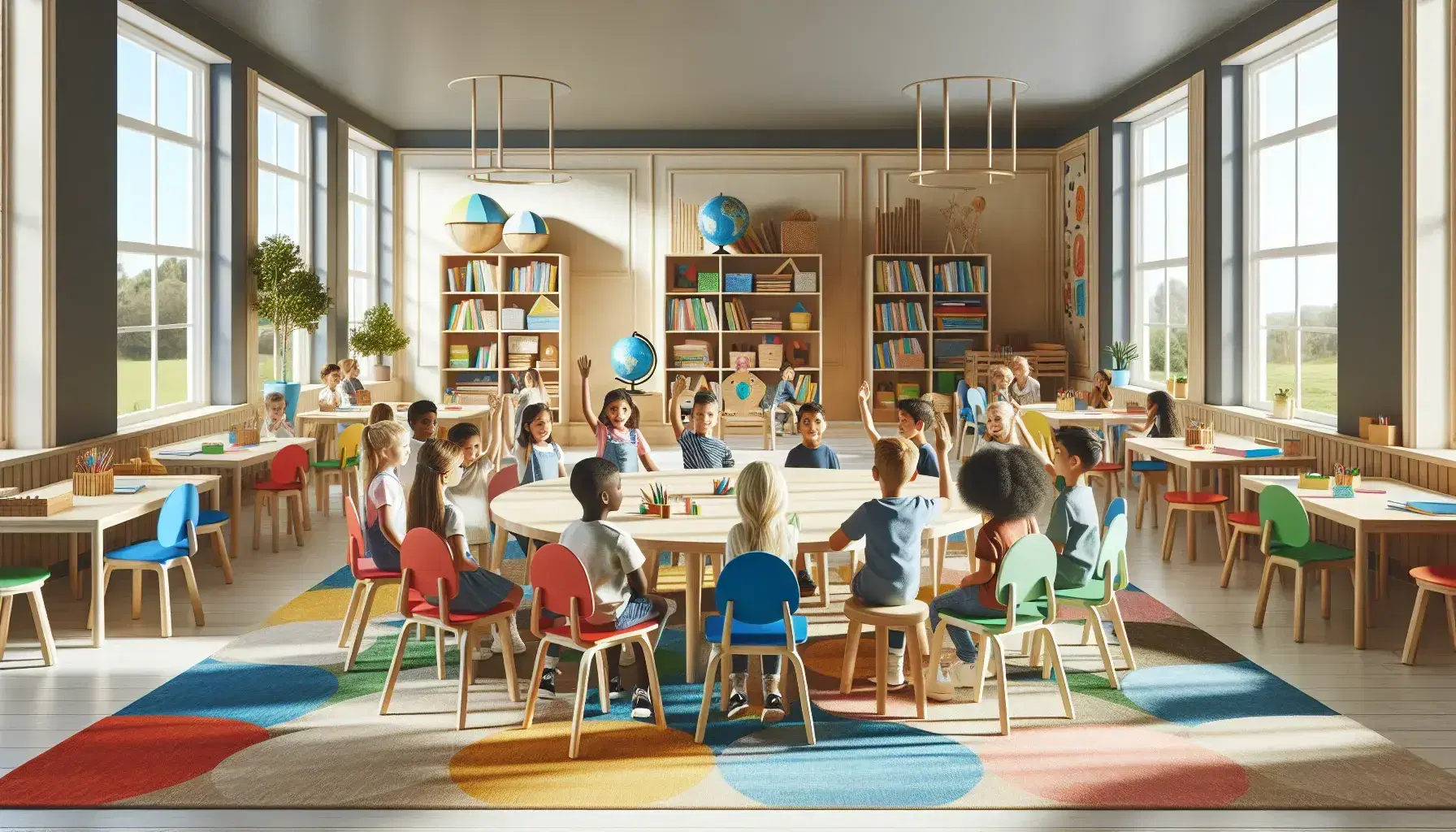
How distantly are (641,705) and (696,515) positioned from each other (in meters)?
0.81

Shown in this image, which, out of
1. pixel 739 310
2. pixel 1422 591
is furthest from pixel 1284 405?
pixel 739 310

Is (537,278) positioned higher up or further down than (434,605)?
higher up

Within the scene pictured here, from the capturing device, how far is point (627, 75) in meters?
10.0

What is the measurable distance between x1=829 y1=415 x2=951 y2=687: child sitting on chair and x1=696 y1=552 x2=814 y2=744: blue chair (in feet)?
1.01

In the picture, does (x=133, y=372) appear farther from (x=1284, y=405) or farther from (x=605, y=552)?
(x=1284, y=405)

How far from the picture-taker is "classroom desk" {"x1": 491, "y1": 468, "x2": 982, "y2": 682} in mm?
4184

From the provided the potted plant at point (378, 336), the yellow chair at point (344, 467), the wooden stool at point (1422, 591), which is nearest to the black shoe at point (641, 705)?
the wooden stool at point (1422, 591)

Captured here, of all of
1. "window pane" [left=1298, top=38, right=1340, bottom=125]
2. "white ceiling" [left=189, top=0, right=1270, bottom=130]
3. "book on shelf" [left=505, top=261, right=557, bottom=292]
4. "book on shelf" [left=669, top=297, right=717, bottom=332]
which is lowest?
"book on shelf" [left=669, top=297, right=717, bottom=332]

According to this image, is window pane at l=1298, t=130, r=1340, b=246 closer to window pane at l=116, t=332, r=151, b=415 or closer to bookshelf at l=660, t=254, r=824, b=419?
bookshelf at l=660, t=254, r=824, b=419

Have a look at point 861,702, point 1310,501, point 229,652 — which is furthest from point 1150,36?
point 229,652

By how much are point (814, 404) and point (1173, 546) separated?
8.70 feet

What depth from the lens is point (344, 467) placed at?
761cm

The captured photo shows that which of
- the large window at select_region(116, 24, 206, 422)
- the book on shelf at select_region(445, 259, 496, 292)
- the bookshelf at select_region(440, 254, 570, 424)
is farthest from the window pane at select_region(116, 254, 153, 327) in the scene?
the book on shelf at select_region(445, 259, 496, 292)

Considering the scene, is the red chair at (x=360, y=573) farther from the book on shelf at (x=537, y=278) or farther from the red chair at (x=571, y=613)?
the book on shelf at (x=537, y=278)
